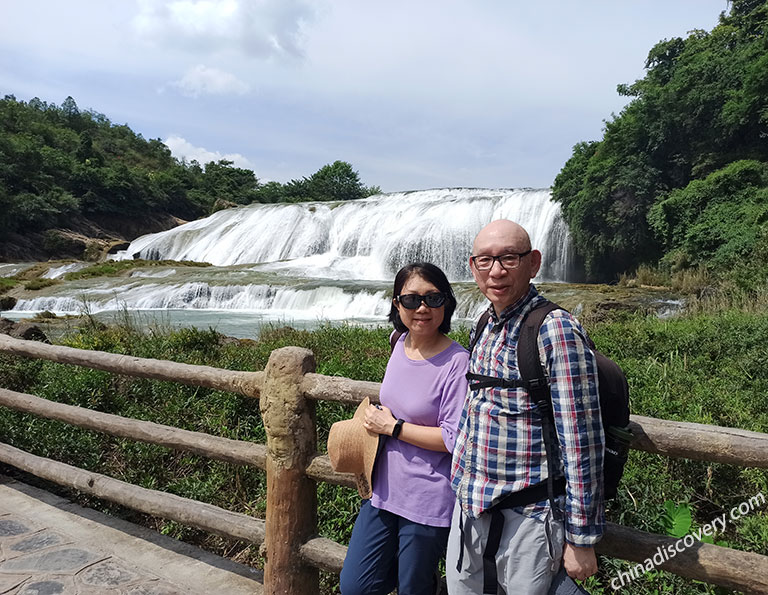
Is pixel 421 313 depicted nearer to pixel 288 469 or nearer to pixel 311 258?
pixel 288 469

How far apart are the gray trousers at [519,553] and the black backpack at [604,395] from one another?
16cm

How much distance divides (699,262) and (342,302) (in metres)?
10.6

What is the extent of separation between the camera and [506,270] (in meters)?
1.69

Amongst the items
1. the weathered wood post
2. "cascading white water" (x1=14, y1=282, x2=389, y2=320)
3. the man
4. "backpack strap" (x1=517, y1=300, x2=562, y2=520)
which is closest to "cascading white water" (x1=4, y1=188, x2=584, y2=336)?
"cascading white water" (x1=14, y1=282, x2=389, y2=320)

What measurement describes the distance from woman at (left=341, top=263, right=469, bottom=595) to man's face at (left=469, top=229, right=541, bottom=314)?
336mm

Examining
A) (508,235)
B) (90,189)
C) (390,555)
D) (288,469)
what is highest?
(90,189)

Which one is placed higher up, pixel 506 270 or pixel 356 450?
pixel 506 270

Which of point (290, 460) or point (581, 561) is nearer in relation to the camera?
point (581, 561)

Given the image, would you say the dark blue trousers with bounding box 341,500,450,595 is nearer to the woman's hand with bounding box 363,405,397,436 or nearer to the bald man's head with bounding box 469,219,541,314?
the woman's hand with bounding box 363,405,397,436

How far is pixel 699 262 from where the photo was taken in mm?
16953

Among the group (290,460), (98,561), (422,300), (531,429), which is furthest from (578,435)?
(98,561)

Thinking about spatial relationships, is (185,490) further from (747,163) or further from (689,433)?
(747,163)

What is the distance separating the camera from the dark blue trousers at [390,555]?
6.43ft

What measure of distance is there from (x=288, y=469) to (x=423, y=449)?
866 millimetres
